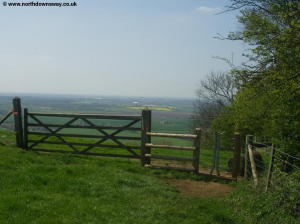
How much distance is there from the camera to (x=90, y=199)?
659 cm

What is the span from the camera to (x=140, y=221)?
5.68 meters

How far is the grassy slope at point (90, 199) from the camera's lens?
→ 18.7 ft

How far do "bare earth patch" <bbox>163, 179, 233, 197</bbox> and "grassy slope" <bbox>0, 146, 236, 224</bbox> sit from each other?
0.41 m

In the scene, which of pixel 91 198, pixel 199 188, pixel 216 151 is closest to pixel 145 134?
pixel 216 151

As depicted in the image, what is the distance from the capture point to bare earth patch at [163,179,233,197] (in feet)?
27.0

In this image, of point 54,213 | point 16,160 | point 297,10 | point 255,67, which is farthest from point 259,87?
point 16,160

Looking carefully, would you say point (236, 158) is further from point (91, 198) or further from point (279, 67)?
point (91, 198)

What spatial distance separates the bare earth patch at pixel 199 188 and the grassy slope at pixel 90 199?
0.41 m

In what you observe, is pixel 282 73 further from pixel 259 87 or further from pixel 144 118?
pixel 144 118

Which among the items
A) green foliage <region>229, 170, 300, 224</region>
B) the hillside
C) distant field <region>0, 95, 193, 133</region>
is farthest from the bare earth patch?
distant field <region>0, 95, 193, 133</region>

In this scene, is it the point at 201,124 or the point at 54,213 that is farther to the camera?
the point at 201,124

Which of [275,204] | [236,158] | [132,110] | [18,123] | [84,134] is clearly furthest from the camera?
[132,110]

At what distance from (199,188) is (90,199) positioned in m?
3.47

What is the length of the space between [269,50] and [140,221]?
5.37m
